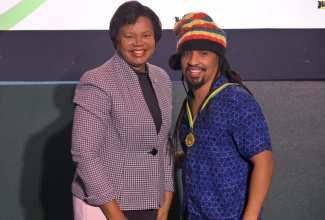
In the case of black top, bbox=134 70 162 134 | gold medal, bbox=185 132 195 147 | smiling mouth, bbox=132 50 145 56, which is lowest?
gold medal, bbox=185 132 195 147

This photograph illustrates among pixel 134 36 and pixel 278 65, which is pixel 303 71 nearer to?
pixel 278 65

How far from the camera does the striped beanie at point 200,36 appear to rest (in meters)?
1.96

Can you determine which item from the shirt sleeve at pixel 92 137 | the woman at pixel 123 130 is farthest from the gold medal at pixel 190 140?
the shirt sleeve at pixel 92 137

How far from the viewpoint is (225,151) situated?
190cm

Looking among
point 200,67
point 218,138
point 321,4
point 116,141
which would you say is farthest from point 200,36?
point 321,4

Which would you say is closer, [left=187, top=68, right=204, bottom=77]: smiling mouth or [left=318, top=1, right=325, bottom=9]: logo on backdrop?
[left=187, top=68, right=204, bottom=77]: smiling mouth

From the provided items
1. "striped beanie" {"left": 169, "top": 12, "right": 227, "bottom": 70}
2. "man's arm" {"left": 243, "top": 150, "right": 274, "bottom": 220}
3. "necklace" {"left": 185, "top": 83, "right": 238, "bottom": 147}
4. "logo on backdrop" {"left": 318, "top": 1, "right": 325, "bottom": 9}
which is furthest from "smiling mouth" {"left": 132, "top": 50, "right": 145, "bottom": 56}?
"logo on backdrop" {"left": 318, "top": 1, "right": 325, "bottom": 9}

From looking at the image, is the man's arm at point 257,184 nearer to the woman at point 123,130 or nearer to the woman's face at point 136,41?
the woman at point 123,130

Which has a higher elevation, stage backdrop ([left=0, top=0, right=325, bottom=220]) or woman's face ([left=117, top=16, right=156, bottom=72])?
woman's face ([left=117, top=16, right=156, bottom=72])

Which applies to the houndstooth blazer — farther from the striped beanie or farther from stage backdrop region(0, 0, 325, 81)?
stage backdrop region(0, 0, 325, 81)

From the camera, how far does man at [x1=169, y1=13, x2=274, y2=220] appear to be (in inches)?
73.7

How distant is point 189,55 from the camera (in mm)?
1988

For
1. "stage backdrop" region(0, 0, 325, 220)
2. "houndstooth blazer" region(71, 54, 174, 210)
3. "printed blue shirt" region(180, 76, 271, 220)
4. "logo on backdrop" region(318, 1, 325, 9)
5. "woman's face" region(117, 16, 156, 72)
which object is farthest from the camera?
"logo on backdrop" region(318, 1, 325, 9)

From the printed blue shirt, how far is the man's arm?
28 millimetres
